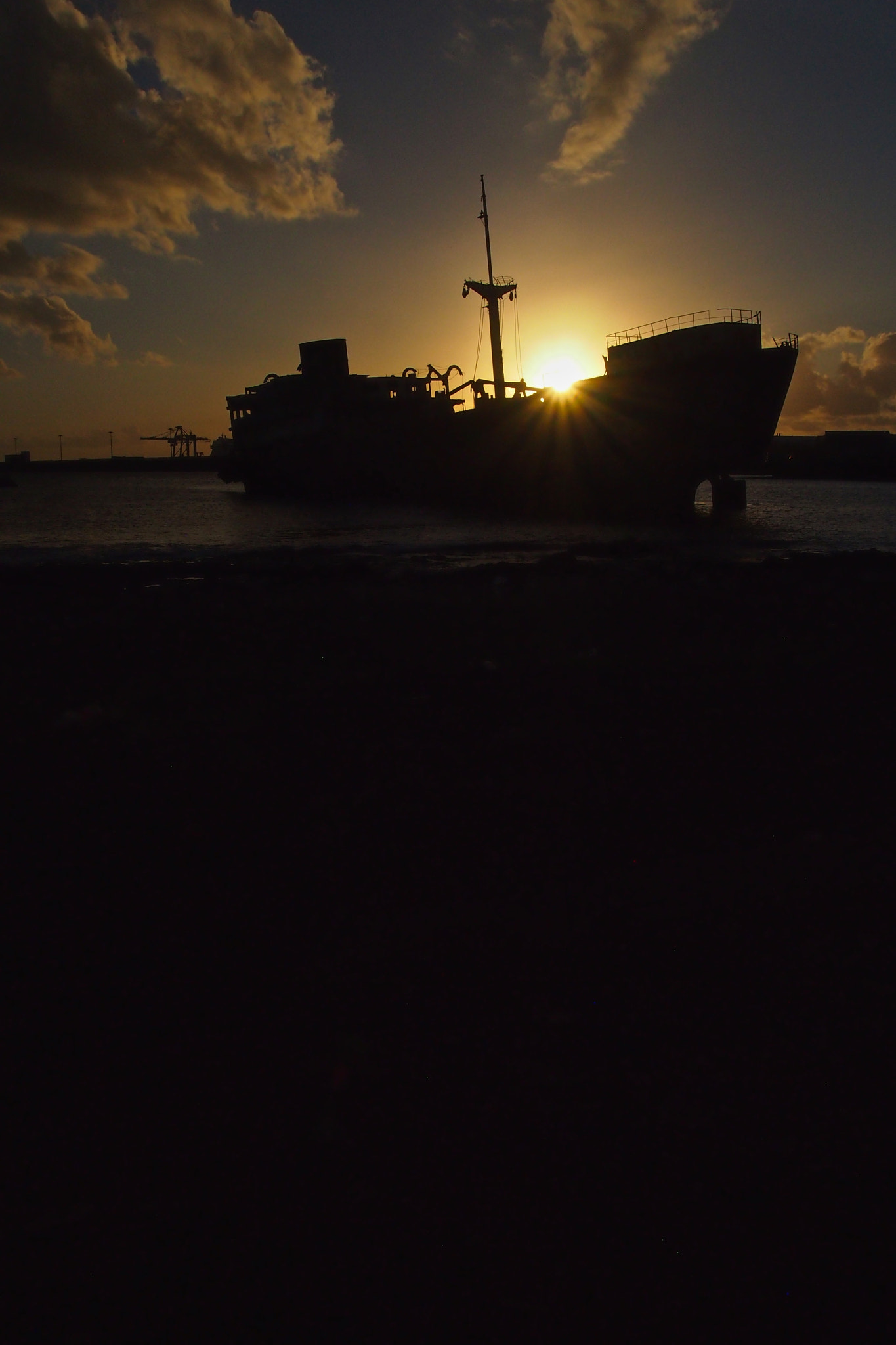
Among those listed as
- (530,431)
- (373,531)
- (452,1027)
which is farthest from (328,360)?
(452,1027)

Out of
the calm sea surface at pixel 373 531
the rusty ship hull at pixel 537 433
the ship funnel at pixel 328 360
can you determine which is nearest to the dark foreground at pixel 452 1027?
the calm sea surface at pixel 373 531

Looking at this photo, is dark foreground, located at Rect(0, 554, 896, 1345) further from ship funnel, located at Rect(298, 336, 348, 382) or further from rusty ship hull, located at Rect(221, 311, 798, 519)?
ship funnel, located at Rect(298, 336, 348, 382)

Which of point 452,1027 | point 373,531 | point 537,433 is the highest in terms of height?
point 537,433

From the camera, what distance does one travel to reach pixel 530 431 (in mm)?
40250

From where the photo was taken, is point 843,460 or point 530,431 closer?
point 530,431

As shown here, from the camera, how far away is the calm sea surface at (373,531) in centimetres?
1966

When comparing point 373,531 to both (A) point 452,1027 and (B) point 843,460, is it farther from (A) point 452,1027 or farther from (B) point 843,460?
(B) point 843,460

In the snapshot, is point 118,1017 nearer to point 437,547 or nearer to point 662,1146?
point 662,1146

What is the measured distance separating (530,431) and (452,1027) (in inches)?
1617

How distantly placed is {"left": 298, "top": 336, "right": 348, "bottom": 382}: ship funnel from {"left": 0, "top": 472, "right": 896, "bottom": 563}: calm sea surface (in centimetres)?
957

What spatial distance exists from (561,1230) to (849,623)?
7.49 metres

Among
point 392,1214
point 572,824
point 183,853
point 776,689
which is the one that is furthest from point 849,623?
point 392,1214

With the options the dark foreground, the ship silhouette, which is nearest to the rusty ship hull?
the ship silhouette

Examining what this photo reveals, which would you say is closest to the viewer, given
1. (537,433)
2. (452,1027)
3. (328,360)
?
(452,1027)
